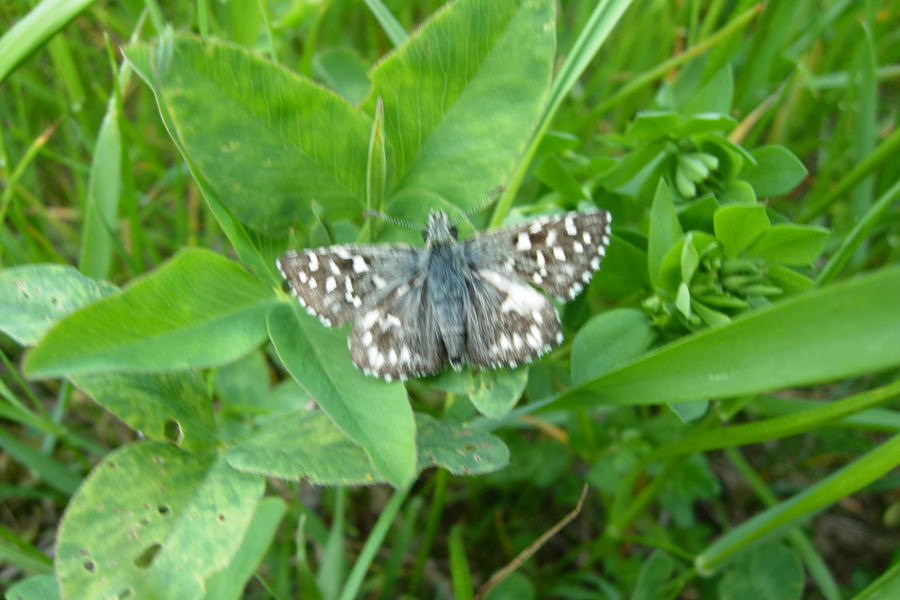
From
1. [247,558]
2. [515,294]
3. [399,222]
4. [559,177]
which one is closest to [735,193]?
[559,177]

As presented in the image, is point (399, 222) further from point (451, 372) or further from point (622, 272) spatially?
point (622, 272)

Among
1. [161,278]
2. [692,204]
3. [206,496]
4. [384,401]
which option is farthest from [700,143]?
[206,496]

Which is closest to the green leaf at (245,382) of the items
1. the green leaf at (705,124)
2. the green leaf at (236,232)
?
the green leaf at (236,232)

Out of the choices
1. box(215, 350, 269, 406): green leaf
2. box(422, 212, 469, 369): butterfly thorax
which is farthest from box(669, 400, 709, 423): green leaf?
box(215, 350, 269, 406): green leaf

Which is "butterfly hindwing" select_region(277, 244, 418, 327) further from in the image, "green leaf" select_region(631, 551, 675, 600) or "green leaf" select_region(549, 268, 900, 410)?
"green leaf" select_region(631, 551, 675, 600)

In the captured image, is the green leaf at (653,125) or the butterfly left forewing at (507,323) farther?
the green leaf at (653,125)

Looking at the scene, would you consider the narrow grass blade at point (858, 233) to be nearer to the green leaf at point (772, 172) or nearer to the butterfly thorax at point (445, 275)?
the green leaf at point (772, 172)

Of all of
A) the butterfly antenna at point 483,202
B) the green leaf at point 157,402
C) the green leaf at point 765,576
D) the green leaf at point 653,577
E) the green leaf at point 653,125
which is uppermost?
the green leaf at point 653,125
